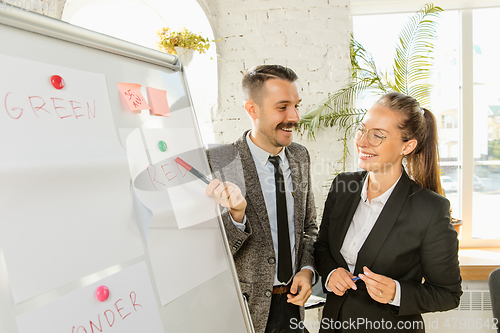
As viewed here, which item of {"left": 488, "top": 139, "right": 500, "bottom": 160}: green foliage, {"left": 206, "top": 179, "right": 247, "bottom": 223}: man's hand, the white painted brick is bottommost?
{"left": 488, "top": 139, "right": 500, "bottom": 160}: green foliage

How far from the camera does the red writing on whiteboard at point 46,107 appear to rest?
0.56 m

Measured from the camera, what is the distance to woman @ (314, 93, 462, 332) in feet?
3.63

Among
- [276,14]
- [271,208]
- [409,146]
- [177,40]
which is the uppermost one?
[276,14]

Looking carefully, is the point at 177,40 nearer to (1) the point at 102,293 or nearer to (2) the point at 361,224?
(2) the point at 361,224

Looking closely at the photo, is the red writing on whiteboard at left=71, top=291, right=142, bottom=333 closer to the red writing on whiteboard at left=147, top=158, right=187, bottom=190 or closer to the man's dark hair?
the red writing on whiteboard at left=147, top=158, right=187, bottom=190

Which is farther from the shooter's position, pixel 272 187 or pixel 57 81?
pixel 272 187

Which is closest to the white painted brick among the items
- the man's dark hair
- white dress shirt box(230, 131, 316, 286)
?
the man's dark hair

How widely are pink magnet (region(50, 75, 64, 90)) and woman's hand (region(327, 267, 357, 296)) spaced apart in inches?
40.7

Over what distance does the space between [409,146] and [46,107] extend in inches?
45.6

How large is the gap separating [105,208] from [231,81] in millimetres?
1977

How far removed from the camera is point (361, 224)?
1263 mm

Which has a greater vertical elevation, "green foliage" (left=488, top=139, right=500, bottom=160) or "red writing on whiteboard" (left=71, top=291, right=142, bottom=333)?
"red writing on whiteboard" (left=71, top=291, right=142, bottom=333)

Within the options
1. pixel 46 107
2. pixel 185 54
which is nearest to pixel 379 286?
pixel 46 107

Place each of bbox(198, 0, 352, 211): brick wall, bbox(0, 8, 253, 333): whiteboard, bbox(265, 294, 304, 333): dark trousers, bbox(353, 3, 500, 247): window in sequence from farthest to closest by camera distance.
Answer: bbox(353, 3, 500, 247): window
bbox(198, 0, 352, 211): brick wall
bbox(265, 294, 304, 333): dark trousers
bbox(0, 8, 253, 333): whiteboard
